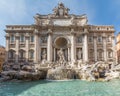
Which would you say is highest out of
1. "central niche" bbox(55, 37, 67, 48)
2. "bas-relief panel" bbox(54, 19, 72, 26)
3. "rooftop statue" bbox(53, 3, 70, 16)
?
"rooftop statue" bbox(53, 3, 70, 16)

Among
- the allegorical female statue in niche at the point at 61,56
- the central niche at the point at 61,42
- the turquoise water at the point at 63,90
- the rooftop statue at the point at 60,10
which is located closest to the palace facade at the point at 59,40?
the central niche at the point at 61,42

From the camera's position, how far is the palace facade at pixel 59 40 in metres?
35.1

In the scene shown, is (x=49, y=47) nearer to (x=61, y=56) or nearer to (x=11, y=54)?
(x=61, y=56)

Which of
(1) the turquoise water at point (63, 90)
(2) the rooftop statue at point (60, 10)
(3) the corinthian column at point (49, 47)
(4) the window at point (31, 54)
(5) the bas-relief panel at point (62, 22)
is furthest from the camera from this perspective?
(2) the rooftop statue at point (60, 10)

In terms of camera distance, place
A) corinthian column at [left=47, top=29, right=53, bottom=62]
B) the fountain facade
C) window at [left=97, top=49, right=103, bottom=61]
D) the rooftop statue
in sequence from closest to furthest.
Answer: corinthian column at [left=47, top=29, right=53, bottom=62], the fountain facade, window at [left=97, top=49, right=103, bottom=61], the rooftop statue

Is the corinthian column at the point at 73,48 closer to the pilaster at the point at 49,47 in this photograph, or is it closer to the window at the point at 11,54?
the pilaster at the point at 49,47

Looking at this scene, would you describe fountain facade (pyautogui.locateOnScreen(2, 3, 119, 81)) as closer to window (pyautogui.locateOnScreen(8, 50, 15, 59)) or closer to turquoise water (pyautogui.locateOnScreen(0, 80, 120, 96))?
window (pyautogui.locateOnScreen(8, 50, 15, 59))

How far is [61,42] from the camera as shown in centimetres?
3697

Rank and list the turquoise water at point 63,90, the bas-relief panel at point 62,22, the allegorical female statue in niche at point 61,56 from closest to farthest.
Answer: the turquoise water at point 63,90 < the allegorical female statue in niche at point 61,56 < the bas-relief panel at point 62,22

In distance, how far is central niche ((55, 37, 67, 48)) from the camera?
3616 centimetres

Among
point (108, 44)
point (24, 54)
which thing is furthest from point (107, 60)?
point (24, 54)

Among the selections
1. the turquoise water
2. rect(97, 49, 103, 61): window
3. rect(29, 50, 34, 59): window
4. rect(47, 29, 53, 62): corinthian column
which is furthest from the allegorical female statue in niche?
the turquoise water

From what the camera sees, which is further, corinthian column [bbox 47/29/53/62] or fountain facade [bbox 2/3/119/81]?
fountain facade [bbox 2/3/119/81]

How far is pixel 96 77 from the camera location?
77.8ft
